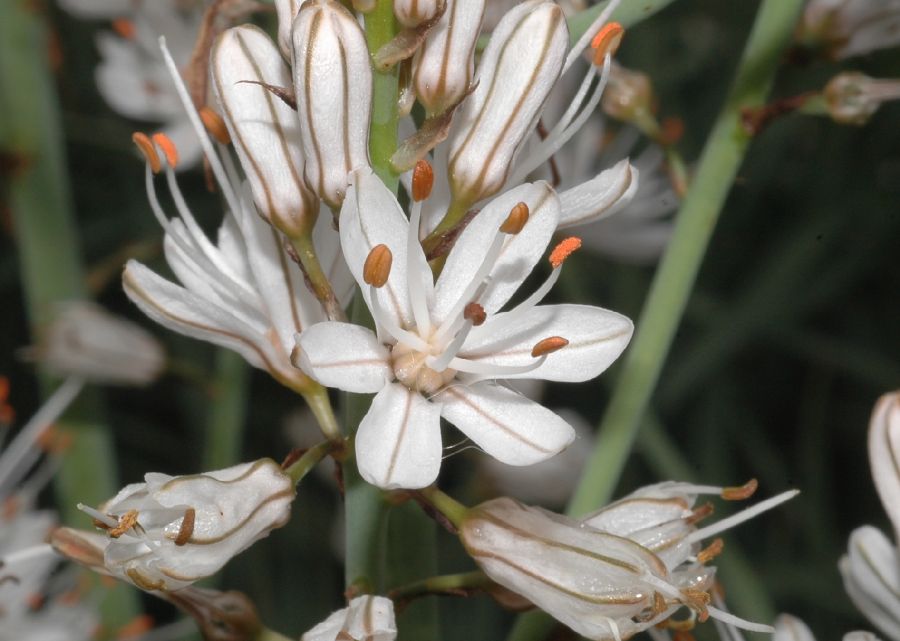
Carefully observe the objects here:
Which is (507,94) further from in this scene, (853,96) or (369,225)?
(853,96)

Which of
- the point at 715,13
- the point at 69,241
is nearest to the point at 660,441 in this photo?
the point at 69,241

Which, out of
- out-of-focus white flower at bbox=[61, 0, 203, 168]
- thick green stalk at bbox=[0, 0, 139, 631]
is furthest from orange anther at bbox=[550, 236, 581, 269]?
out-of-focus white flower at bbox=[61, 0, 203, 168]

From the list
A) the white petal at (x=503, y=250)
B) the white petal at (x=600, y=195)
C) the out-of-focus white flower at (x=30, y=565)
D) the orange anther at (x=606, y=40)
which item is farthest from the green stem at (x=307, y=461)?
the out-of-focus white flower at (x=30, y=565)

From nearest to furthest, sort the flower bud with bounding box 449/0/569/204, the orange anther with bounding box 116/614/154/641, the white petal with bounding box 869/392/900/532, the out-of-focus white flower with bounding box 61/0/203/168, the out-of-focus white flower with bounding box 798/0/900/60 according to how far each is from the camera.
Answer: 1. the flower bud with bounding box 449/0/569/204
2. the white petal with bounding box 869/392/900/532
3. the out-of-focus white flower with bounding box 798/0/900/60
4. the orange anther with bounding box 116/614/154/641
5. the out-of-focus white flower with bounding box 61/0/203/168

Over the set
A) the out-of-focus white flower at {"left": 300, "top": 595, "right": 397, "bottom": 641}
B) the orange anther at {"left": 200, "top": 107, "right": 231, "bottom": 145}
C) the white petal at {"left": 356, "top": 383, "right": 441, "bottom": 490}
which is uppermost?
the orange anther at {"left": 200, "top": 107, "right": 231, "bottom": 145}

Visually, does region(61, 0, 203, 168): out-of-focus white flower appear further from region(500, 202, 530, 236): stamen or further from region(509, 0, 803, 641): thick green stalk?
region(500, 202, 530, 236): stamen

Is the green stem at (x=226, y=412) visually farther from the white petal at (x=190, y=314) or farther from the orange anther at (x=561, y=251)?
the orange anther at (x=561, y=251)
